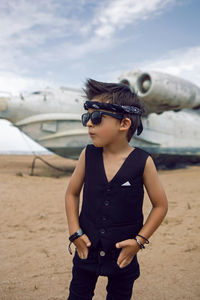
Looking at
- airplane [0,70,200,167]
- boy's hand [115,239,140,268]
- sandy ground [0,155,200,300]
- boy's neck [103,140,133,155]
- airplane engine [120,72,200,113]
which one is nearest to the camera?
boy's hand [115,239,140,268]

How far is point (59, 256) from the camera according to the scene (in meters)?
2.44

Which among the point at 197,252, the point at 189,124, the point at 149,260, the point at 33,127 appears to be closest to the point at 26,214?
the point at 149,260

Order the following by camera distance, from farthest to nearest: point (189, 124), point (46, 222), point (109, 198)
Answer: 1. point (189, 124)
2. point (46, 222)
3. point (109, 198)

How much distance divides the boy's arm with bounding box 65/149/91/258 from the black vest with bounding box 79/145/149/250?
0.04m

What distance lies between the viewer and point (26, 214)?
12.7 feet

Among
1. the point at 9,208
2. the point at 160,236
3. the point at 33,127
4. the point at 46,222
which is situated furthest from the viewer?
the point at 33,127

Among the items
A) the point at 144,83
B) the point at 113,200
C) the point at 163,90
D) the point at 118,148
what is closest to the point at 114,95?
the point at 118,148

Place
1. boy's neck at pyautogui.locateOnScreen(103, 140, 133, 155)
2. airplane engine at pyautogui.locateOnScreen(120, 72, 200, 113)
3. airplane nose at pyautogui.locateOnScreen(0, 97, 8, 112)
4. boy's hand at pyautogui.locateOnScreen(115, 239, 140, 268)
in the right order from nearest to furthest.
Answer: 1. boy's hand at pyautogui.locateOnScreen(115, 239, 140, 268)
2. boy's neck at pyautogui.locateOnScreen(103, 140, 133, 155)
3. airplane engine at pyautogui.locateOnScreen(120, 72, 200, 113)
4. airplane nose at pyautogui.locateOnScreen(0, 97, 8, 112)

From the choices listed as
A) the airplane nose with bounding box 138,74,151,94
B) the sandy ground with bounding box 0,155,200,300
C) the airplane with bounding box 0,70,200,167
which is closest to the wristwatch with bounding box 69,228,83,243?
the sandy ground with bounding box 0,155,200,300

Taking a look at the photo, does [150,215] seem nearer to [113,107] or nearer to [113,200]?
[113,200]

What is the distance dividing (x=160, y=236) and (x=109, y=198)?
199cm

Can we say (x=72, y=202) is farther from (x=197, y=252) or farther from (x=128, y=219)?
(x=197, y=252)

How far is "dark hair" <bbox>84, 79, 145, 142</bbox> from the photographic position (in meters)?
1.20

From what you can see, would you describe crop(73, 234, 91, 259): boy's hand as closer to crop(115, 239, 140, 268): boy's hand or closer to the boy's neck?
crop(115, 239, 140, 268): boy's hand
